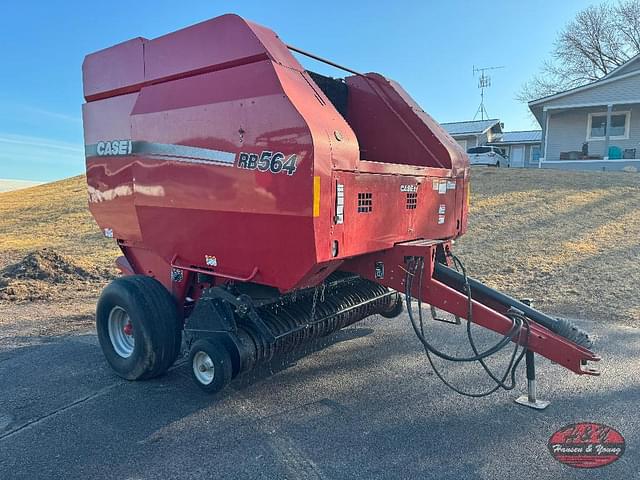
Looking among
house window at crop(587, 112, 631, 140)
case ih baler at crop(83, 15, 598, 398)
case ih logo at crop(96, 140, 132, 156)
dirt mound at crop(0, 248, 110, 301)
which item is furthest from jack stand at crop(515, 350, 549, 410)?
house window at crop(587, 112, 631, 140)

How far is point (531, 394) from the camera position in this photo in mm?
3383

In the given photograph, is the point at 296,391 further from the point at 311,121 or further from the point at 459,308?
the point at 311,121

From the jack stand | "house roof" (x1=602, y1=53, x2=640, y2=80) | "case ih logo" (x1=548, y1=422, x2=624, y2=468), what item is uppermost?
"house roof" (x1=602, y1=53, x2=640, y2=80)

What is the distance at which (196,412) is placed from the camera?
342 cm

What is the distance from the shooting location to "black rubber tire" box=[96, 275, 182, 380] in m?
3.75

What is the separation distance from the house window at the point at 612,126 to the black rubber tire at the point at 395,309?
64.2 feet

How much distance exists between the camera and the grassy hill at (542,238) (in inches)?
264

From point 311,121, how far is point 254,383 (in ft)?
6.92

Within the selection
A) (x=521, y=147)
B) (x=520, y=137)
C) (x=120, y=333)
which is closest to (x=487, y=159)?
(x=521, y=147)

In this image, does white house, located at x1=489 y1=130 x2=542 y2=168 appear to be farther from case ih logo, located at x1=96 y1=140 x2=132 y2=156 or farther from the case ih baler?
case ih logo, located at x1=96 y1=140 x2=132 y2=156

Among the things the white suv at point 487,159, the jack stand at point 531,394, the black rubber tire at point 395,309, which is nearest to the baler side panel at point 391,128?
the black rubber tire at point 395,309

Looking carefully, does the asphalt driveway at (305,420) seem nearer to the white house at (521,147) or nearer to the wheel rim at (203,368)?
the wheel rim at (203,368)

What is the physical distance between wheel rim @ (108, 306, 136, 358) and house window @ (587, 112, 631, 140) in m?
21.9

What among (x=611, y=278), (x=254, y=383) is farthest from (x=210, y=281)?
(x=611, y=278)
